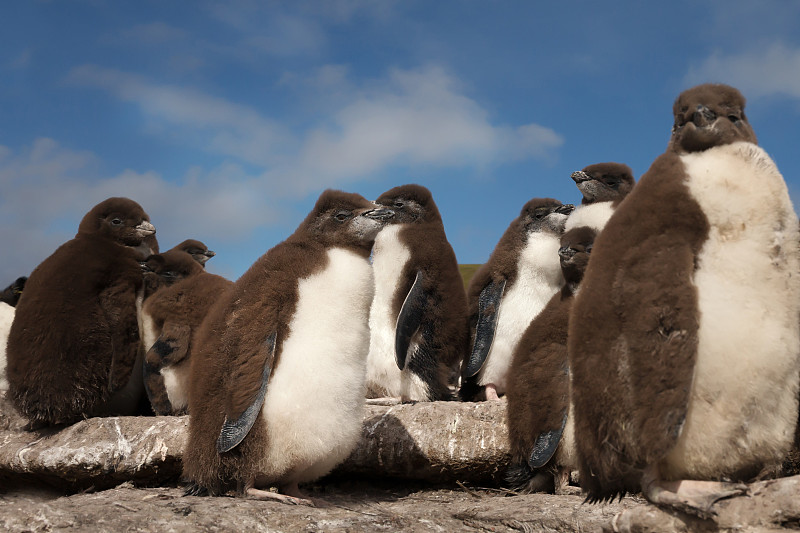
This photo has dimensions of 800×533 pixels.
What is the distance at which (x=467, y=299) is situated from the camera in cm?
666

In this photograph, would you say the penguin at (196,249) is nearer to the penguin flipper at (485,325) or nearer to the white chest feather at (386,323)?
the white chest feather at (386,323)

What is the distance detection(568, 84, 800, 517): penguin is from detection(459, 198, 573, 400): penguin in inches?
124

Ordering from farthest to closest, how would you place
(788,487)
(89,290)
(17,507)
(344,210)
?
1. (89,290)
2. (344,210)
3. (17,507)
4. (788,487)

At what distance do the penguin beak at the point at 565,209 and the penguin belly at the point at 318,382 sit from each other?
274 centimetres

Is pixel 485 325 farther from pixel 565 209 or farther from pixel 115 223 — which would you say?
pixel 115 223

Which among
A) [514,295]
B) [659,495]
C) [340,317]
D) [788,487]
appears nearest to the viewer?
[788,487]

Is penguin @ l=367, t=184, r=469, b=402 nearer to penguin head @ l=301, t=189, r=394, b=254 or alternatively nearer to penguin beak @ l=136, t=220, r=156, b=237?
penguin head @ l=301, t=189, r=394, b=254

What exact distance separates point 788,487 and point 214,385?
2.81m

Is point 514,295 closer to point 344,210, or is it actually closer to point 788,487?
point 344,210

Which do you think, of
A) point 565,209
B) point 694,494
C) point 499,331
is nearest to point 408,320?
point 499,331

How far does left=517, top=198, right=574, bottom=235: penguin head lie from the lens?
673 centimetres

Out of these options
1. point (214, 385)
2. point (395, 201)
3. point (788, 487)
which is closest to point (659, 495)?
point (788, 487)

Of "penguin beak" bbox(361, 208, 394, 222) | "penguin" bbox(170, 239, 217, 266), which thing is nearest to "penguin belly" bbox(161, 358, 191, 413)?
"penguin beak" bbox(361, 208, 394, 222)

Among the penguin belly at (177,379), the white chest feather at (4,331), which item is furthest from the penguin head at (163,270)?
the white chest feather at (4,331)
